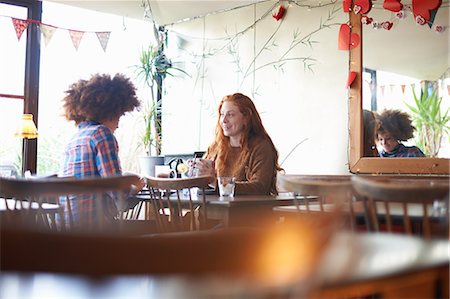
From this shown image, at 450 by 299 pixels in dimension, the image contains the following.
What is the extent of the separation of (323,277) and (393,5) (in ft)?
13.2

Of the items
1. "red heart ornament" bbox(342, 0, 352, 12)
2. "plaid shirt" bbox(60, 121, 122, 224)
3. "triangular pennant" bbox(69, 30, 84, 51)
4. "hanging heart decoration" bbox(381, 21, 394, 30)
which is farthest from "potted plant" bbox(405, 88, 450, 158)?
"triangular pennant" bbox(69, 30, 84, 51)

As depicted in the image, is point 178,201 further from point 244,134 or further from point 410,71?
point 410,71

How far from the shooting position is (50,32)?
17.8 feet

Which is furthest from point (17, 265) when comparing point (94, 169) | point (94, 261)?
point (94, 169)

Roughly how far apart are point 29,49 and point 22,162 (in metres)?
1.04

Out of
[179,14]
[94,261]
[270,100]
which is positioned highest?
[179,14]

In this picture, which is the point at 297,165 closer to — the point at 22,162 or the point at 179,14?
the point at 179,14

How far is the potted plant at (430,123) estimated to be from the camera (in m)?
4.09

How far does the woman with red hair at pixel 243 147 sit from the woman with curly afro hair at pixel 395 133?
3.55ft

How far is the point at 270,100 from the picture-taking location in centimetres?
543

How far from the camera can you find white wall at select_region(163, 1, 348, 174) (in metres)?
4.89

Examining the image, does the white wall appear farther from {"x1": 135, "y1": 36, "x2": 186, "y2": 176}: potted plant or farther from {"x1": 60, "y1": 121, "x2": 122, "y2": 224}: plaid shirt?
{"x1": 60, "y1": 121, "x2": 122, "y2": 224}: plaid shirt

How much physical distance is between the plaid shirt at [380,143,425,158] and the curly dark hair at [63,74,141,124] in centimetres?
208

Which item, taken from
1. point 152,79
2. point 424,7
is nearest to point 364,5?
point 424,7
